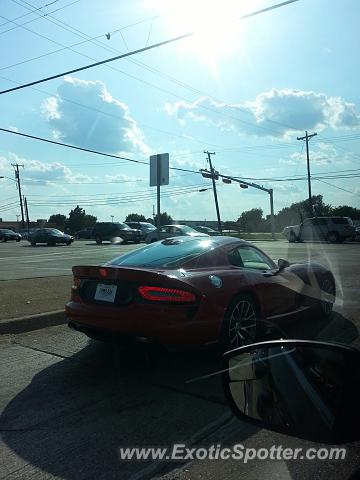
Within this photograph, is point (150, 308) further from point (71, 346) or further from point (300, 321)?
point (300, 321)

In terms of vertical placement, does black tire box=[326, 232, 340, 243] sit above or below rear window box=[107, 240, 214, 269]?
below

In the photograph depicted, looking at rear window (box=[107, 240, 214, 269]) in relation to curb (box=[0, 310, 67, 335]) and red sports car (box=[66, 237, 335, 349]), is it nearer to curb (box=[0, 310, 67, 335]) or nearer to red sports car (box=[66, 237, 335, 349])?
red sports car (box=[66, 237, 335, 349])

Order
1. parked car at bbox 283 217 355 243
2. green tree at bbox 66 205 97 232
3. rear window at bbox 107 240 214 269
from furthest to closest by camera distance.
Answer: green tree at bbox 66 205 97 232 < parked car at bbox 283 217 355 243 < rear window at bbox 107 240 214 269

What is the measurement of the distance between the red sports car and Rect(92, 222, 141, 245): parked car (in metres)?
31.4

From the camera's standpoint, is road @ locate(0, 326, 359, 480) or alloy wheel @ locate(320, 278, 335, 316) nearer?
road @ locate(0, 326, 359, 480)

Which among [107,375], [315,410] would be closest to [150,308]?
[107,375]

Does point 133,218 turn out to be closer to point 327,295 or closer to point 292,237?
point 292,237

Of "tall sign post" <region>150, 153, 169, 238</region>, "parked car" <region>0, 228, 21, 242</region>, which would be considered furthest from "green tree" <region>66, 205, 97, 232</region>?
"tall sign post" <region>150, 153, 169, 238</region>

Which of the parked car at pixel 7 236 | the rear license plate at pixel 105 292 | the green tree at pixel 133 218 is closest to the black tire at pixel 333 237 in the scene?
the rear license plate at pixel 105 292

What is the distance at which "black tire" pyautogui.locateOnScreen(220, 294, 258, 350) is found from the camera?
5.00 metres

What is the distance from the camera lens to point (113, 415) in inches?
149

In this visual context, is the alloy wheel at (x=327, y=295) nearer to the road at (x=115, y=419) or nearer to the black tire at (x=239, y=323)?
the black tire at (x=239, y=323)

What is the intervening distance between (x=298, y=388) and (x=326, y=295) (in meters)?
5.47

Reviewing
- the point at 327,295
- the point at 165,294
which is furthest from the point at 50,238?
the point at 165,294
